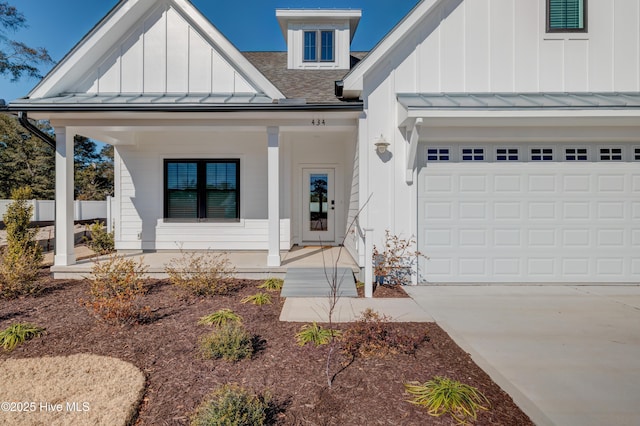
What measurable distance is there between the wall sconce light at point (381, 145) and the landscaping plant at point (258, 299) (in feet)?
11.3

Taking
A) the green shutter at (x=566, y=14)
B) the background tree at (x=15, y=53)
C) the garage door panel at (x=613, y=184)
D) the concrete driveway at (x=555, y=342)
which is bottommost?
the concrete driveway at (x=555, y=342)

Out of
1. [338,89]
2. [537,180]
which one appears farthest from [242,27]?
[537,180]

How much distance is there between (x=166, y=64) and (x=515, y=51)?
23.4 ft

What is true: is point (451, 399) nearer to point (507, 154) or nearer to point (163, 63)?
point (507, 154)

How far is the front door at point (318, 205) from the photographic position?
9.76 meters

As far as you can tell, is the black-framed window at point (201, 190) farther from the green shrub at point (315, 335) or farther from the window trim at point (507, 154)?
the window trim at point (507, 154)

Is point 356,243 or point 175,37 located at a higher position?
point 175,37

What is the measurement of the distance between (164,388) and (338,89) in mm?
5583

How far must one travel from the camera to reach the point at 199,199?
899cm

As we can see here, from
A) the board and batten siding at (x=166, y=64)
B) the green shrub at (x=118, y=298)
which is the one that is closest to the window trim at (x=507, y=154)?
the board and batten siding at (x=166, y=64)

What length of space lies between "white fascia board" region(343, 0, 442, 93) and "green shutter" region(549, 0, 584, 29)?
2290 mm

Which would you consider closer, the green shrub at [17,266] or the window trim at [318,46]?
the green shrub at [17,266]

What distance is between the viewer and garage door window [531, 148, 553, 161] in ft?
21.8

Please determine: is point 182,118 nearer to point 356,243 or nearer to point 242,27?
point 356,243
